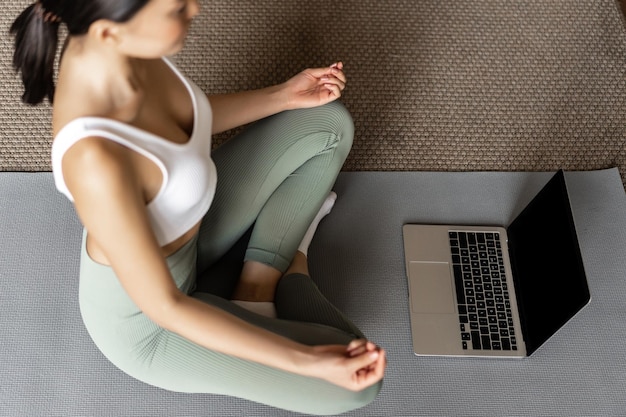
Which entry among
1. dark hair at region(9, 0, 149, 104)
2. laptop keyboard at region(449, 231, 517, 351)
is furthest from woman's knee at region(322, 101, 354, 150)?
dark hair at region(9, 0, 149, 104)

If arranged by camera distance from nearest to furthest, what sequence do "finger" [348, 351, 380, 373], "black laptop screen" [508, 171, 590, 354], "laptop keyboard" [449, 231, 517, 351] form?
"finger" [348, 351, 380, 373] < "black laptop screen" [508, 171, 590, 354] < "laptop keyboard" [449, 231, 517, 351]

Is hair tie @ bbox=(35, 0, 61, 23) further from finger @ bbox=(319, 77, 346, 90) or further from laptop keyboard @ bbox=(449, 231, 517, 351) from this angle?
laptop keyboard @ bbox=(449, 231, 517, 351)

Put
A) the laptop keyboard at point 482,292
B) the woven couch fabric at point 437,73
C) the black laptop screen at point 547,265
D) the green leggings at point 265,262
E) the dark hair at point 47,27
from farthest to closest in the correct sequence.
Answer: the woven couch fabric at point 437,73 < the laptop keyboard at point 482,292 < the black laptop screen at point 547,265 < the green leggings at point 265,262 < the dark hair at point 47,27

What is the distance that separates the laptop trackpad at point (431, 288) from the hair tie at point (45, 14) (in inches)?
31.6

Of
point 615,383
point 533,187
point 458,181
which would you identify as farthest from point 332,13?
point 615,383

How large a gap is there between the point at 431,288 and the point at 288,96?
49 centimetres

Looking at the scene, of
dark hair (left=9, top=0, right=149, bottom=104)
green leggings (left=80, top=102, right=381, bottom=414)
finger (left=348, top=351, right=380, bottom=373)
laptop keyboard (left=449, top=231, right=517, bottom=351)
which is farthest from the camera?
laptop keyboard (left=449, top=231, right=517, bottom=351)

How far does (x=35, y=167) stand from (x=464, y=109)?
1.00 metres

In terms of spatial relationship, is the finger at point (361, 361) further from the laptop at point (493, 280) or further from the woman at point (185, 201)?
the laptop at point (493, 280)

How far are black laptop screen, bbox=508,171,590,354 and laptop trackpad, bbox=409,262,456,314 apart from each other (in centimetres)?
14

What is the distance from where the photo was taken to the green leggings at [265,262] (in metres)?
0.85

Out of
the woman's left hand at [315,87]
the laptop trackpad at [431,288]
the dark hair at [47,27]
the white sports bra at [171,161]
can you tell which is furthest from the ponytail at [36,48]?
the laptop trackpad at [431,288]

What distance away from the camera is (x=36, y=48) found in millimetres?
672

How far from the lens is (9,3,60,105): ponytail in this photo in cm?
65
